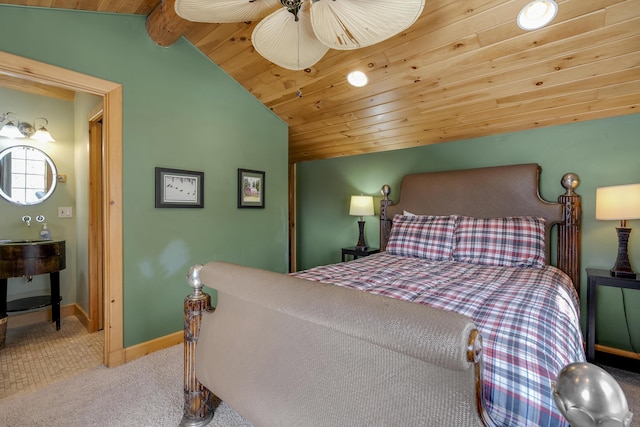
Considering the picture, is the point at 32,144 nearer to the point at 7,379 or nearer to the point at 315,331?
the point at 7,379

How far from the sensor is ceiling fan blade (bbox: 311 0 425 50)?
4.01ft

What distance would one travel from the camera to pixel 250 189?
3107 mm

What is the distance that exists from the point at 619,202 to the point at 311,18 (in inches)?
93.3

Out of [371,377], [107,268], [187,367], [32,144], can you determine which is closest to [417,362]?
[371,377]

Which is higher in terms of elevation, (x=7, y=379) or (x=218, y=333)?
(x=218, y=333)

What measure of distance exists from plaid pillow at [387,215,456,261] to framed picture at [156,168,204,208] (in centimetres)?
186

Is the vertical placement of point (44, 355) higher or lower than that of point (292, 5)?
lower

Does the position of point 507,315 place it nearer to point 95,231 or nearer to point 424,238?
point 424,238

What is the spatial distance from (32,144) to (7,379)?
88.5 inches

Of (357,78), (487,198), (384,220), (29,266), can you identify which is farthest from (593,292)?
(29,266)

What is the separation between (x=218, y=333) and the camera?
1391 mm

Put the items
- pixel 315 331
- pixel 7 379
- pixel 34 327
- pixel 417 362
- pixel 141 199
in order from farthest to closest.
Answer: pixel 34 327, pixel 141 199, pixel 7 379, pixel 315 331, pixel 417 362

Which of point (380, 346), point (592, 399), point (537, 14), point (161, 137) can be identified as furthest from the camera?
point (161, 137)

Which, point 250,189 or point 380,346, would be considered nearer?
point 380,346
